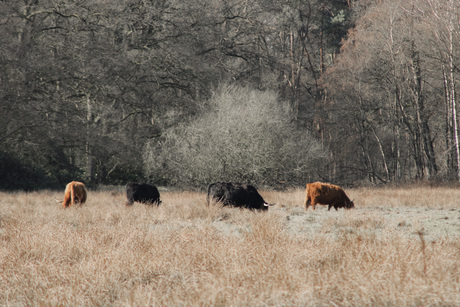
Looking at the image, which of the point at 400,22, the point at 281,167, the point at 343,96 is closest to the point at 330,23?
the point at 343,96

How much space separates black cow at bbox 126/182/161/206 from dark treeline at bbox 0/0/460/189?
26.5 feet

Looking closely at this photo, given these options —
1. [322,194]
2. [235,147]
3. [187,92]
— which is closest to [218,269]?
[322,194]

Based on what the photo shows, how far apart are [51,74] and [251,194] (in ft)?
46.3

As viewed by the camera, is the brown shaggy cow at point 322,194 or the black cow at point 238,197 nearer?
the brown shaggy cow at point 322,194

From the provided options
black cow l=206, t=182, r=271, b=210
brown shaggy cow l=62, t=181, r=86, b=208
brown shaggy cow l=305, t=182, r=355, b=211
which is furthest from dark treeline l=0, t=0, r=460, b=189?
brown shaggy cow l=62, t=181, r=86, b=208

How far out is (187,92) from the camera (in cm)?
2470

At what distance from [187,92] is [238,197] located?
15043 mm

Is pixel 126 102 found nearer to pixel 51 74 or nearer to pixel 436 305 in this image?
pixel 51 74

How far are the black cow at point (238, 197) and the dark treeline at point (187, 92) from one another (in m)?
8.47

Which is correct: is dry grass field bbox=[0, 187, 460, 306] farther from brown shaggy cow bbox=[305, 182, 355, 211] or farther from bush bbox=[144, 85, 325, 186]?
bush bbox=[144, 85, 325, 186]

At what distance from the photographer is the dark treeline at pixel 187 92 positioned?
19.5m

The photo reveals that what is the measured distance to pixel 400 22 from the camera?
23344 millimetres

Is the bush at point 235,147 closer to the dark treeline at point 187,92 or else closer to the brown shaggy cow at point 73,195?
the dark treeline at point 187,92

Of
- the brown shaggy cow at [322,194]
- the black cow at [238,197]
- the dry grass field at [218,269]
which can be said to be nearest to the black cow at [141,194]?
the black cow at [238,197]
